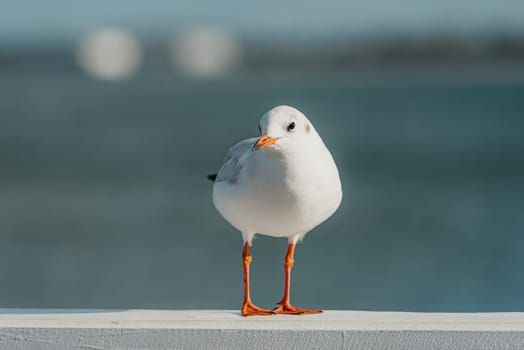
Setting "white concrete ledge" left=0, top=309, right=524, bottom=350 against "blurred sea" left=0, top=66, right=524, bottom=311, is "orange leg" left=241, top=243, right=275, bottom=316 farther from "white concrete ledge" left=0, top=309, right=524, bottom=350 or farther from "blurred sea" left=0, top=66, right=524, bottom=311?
"blurred sea" left=0, top=66, right=524, bottom=311

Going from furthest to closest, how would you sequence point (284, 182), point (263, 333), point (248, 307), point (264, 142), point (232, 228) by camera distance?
point (232, 228) → point (248, 307) → point (284, 182) → point (264, 142) → point (263, 333)

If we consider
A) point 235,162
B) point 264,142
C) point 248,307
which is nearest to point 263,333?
point 264,142

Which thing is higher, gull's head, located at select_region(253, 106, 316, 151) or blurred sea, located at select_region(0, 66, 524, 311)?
gull's head, located at select_region(253, 106, 316, 151)

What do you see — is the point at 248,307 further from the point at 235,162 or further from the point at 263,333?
the point at 263,333

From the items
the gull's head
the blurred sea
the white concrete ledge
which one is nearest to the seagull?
the gull's head

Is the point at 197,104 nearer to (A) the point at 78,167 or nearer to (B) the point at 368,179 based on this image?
(A) the point at 78,167

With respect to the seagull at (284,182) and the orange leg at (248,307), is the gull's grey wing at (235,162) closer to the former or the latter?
the seagull at (284,182)

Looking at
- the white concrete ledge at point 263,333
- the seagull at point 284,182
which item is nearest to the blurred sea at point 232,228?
the seagull at point 284,182

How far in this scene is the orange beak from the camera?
2.63m

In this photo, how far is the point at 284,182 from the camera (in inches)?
111

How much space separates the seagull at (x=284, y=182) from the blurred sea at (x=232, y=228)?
250 inches

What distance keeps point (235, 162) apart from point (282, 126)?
49 centimetres

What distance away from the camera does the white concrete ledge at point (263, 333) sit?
2.14m

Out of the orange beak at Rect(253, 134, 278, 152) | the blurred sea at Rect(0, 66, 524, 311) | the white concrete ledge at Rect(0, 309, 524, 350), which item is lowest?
the blurred sea at Rect(0, 66, 524, 311)
